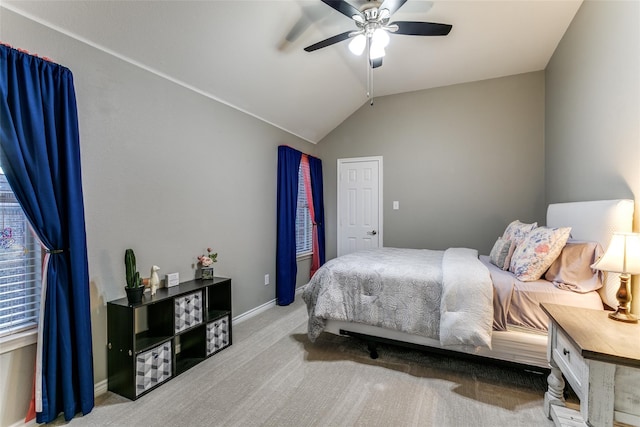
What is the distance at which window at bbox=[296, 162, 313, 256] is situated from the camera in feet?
14.8

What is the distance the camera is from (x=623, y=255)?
150cm

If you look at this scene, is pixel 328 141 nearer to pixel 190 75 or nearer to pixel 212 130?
pixel 212 130

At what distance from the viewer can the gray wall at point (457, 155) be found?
3855mm

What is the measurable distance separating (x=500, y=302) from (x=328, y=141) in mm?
3554

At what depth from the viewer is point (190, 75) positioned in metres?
2.57

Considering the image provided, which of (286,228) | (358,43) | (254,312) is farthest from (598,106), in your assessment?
(254,312)

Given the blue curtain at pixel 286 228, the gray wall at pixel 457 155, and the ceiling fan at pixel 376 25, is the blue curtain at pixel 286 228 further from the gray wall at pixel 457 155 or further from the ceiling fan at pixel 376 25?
the ceiling fan at pixel 376 25

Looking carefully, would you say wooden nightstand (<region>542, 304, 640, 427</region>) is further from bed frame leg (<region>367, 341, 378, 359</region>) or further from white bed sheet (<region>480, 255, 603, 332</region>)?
bed frame leg (<region>367, 341, 378, 359</region>)

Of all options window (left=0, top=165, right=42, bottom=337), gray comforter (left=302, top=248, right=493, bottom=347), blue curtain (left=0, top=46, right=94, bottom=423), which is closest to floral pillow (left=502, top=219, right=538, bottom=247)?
gray comforter (left=302, top=248, right=493, bottom=347)

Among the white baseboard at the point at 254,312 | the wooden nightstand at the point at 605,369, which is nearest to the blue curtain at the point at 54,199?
the white baseboard at the point at 254,312

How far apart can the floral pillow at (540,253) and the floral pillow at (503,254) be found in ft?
0.81

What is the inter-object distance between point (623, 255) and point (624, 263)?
0.13ft

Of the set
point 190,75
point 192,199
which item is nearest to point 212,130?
point 190,75

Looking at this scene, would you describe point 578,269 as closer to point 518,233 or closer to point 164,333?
point 518,233
